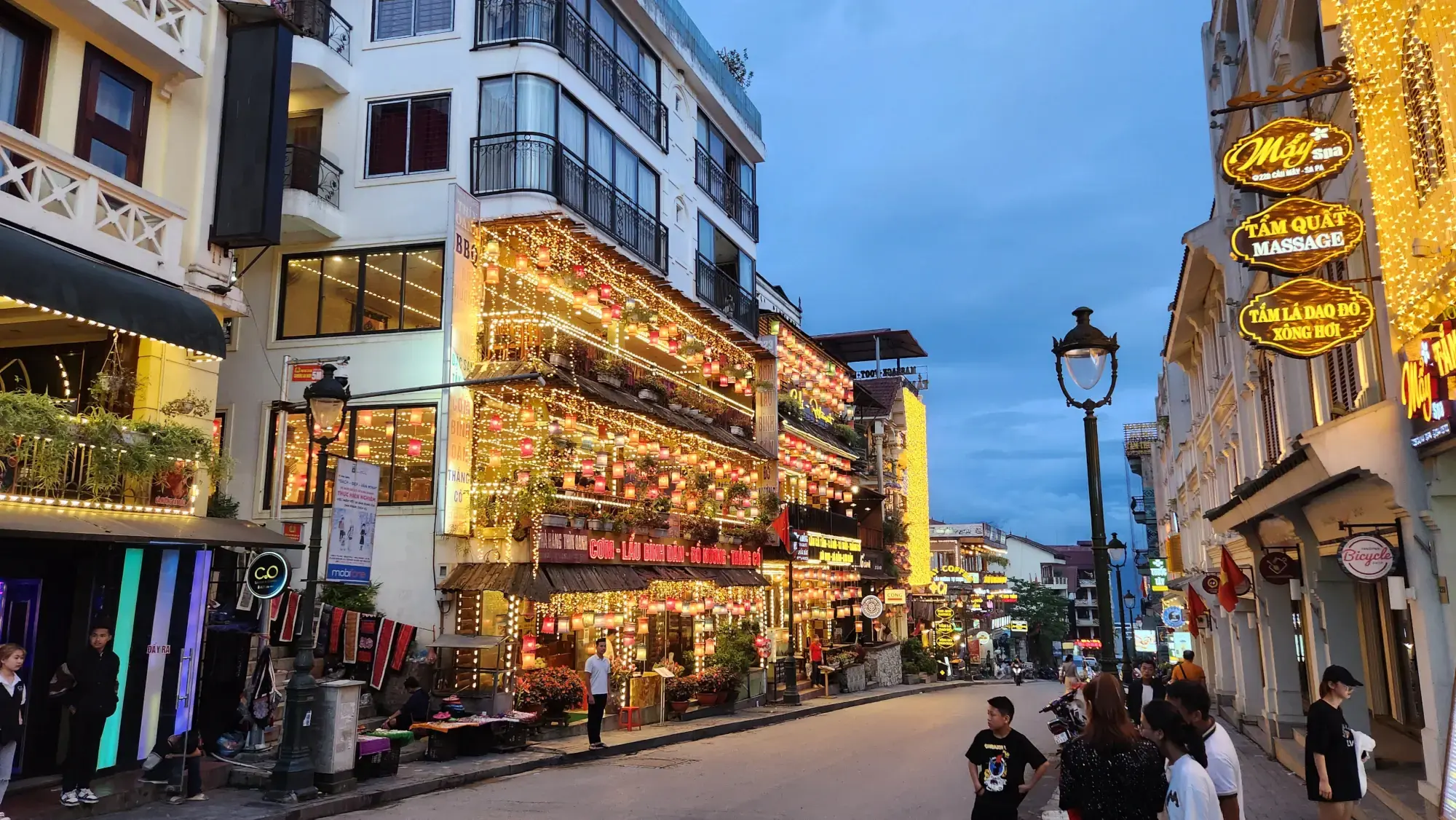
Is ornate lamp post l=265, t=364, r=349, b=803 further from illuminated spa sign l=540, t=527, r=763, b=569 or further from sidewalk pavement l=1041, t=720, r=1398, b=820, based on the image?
sidewalk pavement l=1041, t=720, r=1398, b=820

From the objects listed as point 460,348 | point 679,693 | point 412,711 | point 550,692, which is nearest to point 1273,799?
point 550,692

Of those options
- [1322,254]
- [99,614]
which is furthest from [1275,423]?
[99,614]

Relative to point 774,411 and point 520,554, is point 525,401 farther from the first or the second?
point 774,411

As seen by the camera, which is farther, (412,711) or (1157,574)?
(1157,574)

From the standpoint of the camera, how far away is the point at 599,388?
947 inches

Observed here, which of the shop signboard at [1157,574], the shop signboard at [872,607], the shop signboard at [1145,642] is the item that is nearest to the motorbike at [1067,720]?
the shop signboard at [872,607]

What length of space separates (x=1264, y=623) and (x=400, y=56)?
2257 centimetres

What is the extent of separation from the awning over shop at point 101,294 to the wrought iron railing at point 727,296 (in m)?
18.6

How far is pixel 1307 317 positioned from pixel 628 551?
1688 centimetres

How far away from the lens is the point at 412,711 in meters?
16.7

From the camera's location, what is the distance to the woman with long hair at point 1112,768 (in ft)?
19.2

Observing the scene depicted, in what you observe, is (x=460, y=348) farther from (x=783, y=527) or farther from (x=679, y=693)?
(x=783, y=527)

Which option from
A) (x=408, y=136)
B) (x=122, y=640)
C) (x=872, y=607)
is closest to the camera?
(x=122, y=640)

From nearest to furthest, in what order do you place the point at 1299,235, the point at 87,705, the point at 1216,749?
the point at 1216,749
the point at 87,705
the point at 1299,235
